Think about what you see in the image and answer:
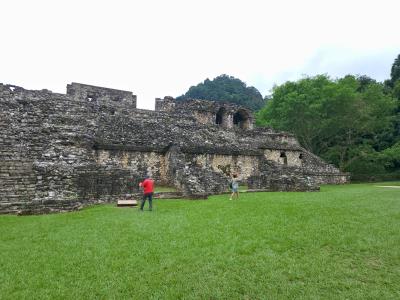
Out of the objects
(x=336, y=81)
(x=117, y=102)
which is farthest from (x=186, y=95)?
(x=117, y=102)

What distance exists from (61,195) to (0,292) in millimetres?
6435

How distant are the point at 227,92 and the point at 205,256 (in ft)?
196

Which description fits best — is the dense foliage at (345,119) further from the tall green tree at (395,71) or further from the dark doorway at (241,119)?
the dark doorway at (241,119)

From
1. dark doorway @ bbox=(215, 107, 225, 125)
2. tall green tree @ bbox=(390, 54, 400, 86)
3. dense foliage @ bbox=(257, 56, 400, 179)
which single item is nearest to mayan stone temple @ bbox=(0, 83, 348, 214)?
dark doorway @ bbox=(215, 107, 225, 125)

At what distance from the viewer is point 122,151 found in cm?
1414

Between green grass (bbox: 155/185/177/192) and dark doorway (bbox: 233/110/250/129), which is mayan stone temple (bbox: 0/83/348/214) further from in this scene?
green grass (bbox: 155/185/177/192)

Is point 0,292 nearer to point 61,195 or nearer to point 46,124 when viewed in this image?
point 61,195

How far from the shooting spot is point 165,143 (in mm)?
15680

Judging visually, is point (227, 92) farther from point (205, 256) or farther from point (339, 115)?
point (205, 256)

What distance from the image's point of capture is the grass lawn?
12.7ft

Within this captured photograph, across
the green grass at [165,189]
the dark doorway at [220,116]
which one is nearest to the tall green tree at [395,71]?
the dark doorway at [220,116]

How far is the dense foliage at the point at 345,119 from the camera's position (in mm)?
30375

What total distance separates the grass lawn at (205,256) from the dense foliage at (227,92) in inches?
2099

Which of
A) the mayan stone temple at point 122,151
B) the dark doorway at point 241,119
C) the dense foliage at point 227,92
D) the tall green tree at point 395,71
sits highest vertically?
the dense foliage at point 227,92
